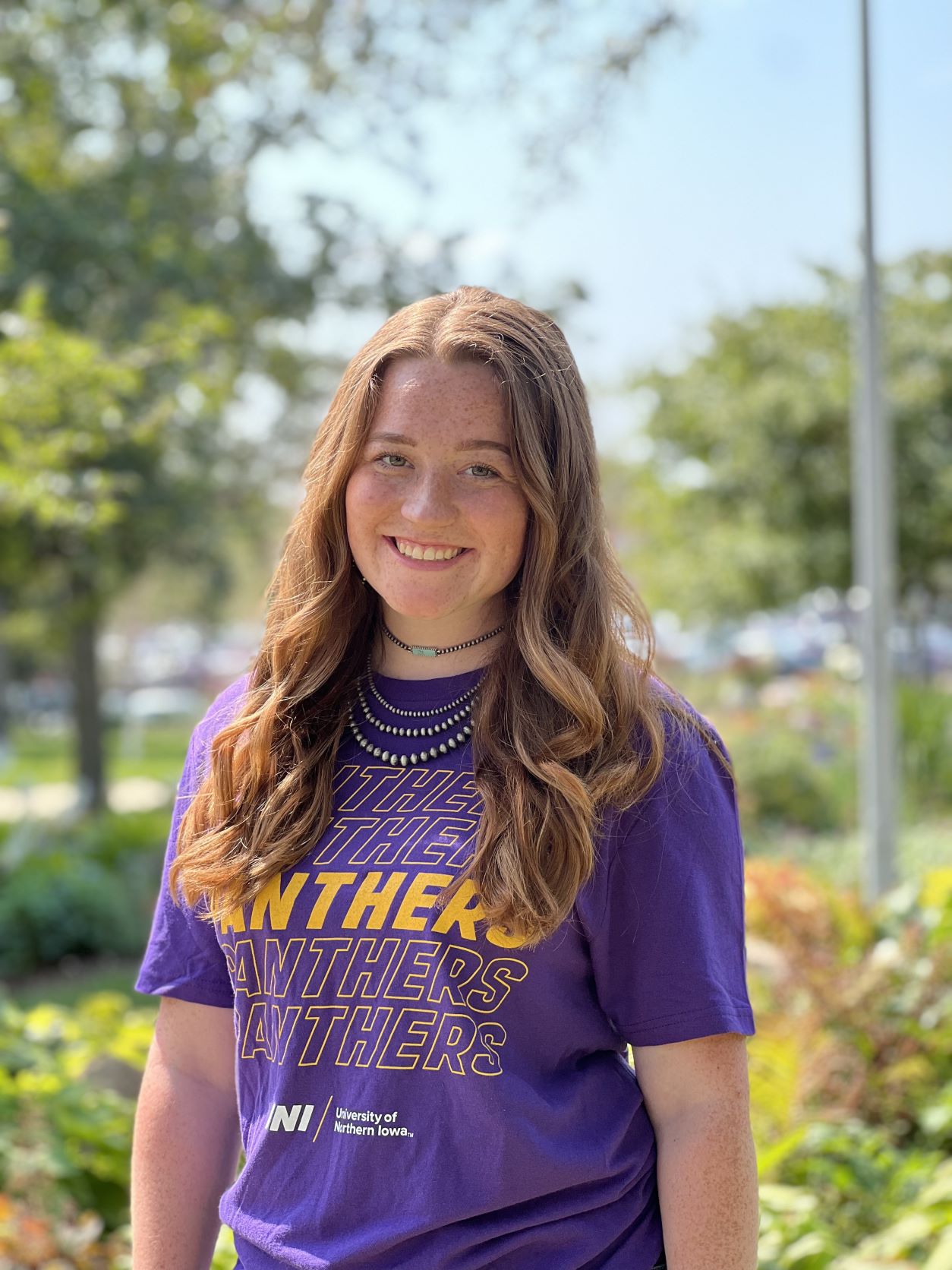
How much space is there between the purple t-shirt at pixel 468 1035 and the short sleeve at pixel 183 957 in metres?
0.16

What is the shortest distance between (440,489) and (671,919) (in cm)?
59

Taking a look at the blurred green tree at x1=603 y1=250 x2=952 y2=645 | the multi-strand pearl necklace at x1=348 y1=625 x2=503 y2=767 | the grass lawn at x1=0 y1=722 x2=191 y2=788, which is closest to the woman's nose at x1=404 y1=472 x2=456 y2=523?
the multi-strand pearl necklace at x1=348 y1=625 x2=503 y2=767

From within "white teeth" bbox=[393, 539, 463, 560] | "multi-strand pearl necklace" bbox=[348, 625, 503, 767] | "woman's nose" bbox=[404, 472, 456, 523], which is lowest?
"multi-strand pearl necklace" bbox=[348, 625, 503, 767]

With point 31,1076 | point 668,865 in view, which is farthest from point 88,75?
point 668,865

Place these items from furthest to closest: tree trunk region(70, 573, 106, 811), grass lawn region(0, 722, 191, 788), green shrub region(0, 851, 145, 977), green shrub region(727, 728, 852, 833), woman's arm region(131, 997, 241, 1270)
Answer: grass lawn region(0, 722, 191, 788), tree trunk region(70, 573, 106, 811), green shrub region(727, 728, 852, 833), green shrub region(0, 851, 145, 977), woman's arm region(131, 997, 241, 1270)

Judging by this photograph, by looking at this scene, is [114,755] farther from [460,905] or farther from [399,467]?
[460,905]

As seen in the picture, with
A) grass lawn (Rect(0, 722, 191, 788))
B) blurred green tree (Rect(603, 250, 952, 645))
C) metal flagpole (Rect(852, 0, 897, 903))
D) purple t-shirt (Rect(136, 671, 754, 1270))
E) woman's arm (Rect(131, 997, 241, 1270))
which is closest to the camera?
purple t-shirt (Rect(136, 671, 754, 1270))

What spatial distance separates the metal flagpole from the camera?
233 inches

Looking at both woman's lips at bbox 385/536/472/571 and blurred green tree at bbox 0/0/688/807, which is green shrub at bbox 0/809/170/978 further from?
woman's lips at bbox 385/536/472/571

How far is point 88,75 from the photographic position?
35.5 ft

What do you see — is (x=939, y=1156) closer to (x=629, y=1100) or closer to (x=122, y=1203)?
(x=122, y=1203)

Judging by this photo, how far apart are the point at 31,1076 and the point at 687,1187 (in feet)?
7.81

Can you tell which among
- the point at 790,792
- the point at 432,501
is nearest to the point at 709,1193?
the point at 432,501

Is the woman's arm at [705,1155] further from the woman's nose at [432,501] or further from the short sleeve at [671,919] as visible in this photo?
the woman's nose at [432,501]
